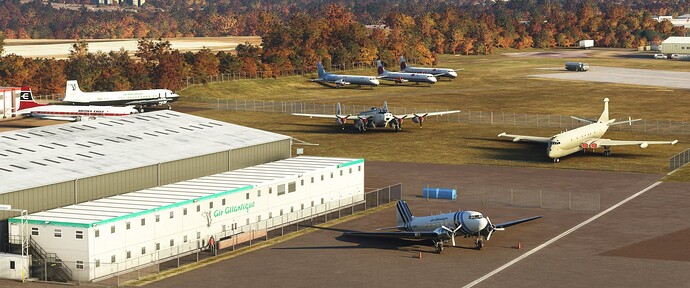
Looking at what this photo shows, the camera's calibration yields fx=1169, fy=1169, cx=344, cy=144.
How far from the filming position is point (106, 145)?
9762cm

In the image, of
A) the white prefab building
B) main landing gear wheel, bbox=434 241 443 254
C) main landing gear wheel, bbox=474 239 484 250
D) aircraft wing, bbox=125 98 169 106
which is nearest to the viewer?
the white prefab building

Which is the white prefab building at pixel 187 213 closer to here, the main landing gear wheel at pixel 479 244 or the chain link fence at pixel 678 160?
the main landing gear wheel at pixel 479 244

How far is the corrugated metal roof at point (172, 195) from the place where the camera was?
77.9m

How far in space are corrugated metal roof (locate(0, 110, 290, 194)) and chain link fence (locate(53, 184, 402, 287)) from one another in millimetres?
9293

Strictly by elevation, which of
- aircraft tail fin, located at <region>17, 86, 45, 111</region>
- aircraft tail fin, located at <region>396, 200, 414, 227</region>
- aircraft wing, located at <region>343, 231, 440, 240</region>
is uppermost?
aircraft tail fin, located at <region>17, 86, 45, 111</region>

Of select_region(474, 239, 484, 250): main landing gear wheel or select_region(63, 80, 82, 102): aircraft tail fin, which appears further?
select_region(63, 80, 82, 102): aircraft tail fin

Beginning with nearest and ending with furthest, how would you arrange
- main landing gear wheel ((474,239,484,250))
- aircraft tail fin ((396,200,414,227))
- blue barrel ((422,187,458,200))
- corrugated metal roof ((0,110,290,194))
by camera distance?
1. main landing gear wheel ((474,239,484,250))
2. corrugated metal roof ((0,110,290,194))
3. aircraft tail fin ((396,200,414,227))
4. blue barrel ((422,187,458,200))

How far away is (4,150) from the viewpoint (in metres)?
91.9

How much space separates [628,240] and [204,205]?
32.2 meters

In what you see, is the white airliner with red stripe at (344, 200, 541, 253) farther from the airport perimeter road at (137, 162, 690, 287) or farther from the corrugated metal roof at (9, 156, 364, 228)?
the corrugated metal roof at (9, 156, 364, 228)

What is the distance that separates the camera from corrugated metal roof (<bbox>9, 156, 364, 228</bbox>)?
7788 cm

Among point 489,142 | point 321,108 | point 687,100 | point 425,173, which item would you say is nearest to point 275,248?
point 425,173

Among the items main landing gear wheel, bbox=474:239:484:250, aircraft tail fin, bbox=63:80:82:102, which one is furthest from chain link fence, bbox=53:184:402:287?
aircraft tail fin, bbox=63:80:82:102

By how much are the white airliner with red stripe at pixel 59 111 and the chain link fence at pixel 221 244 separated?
231 feet
